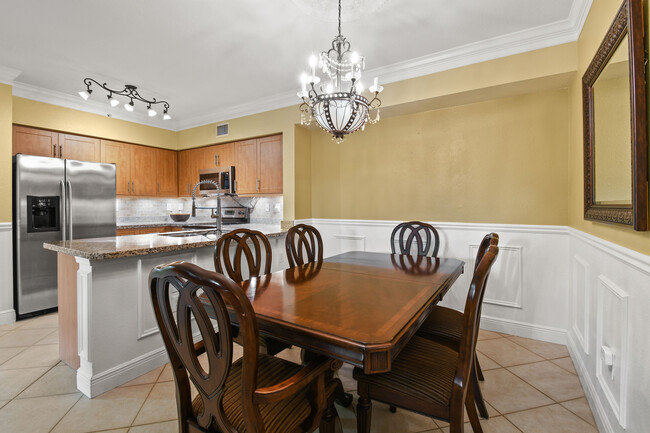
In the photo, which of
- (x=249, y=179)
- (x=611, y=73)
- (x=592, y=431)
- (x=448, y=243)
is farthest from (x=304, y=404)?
(x=249, y=179)

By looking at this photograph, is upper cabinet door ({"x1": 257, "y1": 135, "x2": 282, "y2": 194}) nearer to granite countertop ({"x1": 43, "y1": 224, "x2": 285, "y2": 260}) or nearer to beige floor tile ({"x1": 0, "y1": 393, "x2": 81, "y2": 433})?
granite countertop ({"x1": 43, "y1": 224, "x2": 285, "y2": 260})

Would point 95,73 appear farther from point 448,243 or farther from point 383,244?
point 448,243

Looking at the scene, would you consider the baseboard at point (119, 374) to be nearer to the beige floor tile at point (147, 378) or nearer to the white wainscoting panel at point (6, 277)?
the beige floor tile at point (147, 378)

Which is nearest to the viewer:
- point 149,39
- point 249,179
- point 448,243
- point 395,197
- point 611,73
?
point 611,73

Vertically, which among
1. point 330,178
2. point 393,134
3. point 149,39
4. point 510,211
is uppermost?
point 149,39

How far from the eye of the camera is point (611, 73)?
5.09ft

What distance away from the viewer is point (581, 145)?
2.19 meters

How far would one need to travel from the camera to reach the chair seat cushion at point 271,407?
101cm

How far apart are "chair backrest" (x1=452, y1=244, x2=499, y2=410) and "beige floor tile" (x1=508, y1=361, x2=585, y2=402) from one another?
1.29 meters

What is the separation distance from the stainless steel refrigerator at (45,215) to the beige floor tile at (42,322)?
0.11 m

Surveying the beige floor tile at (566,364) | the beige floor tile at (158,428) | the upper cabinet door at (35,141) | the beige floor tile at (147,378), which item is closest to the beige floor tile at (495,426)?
the beige floor tile at (566,364)

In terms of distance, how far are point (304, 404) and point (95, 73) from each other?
12.4 ft

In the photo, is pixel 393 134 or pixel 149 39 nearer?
pixel 149 39

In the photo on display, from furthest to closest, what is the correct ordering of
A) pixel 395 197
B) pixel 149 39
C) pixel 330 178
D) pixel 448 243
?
pixel 330 178 → pixel 395 197 → pixel 448 243 → pixel 149 39
